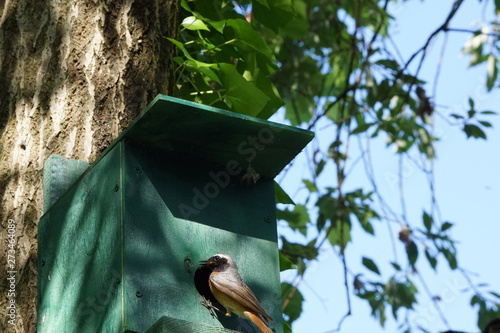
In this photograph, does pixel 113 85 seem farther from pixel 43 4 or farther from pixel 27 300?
pixel 27 300

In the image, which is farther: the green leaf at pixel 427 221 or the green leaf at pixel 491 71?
the green leaf at pixel 491 71

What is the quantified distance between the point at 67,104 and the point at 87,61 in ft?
0.56

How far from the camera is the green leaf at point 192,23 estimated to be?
324cm

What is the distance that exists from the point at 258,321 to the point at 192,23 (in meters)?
1.20

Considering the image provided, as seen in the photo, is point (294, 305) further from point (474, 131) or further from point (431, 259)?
point (474, 131)

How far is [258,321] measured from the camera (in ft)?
8.73

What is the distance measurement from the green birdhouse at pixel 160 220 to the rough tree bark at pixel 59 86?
0.07 meters

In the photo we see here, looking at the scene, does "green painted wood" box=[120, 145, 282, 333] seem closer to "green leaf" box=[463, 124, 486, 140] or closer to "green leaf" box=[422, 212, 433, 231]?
"green leaf" box=[463, 124, 486, 140]

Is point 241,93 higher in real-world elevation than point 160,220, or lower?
higher

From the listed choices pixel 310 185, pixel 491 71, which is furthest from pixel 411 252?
pixel 491 71

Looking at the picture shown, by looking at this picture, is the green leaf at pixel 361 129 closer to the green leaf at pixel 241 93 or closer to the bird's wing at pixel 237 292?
the green leaf at pixel 241 93

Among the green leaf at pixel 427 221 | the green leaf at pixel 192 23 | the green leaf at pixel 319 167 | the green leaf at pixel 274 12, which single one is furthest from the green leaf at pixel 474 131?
the green leaf at pixel 192 23

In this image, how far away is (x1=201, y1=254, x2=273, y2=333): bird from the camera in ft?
8.62

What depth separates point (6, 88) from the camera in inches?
114
